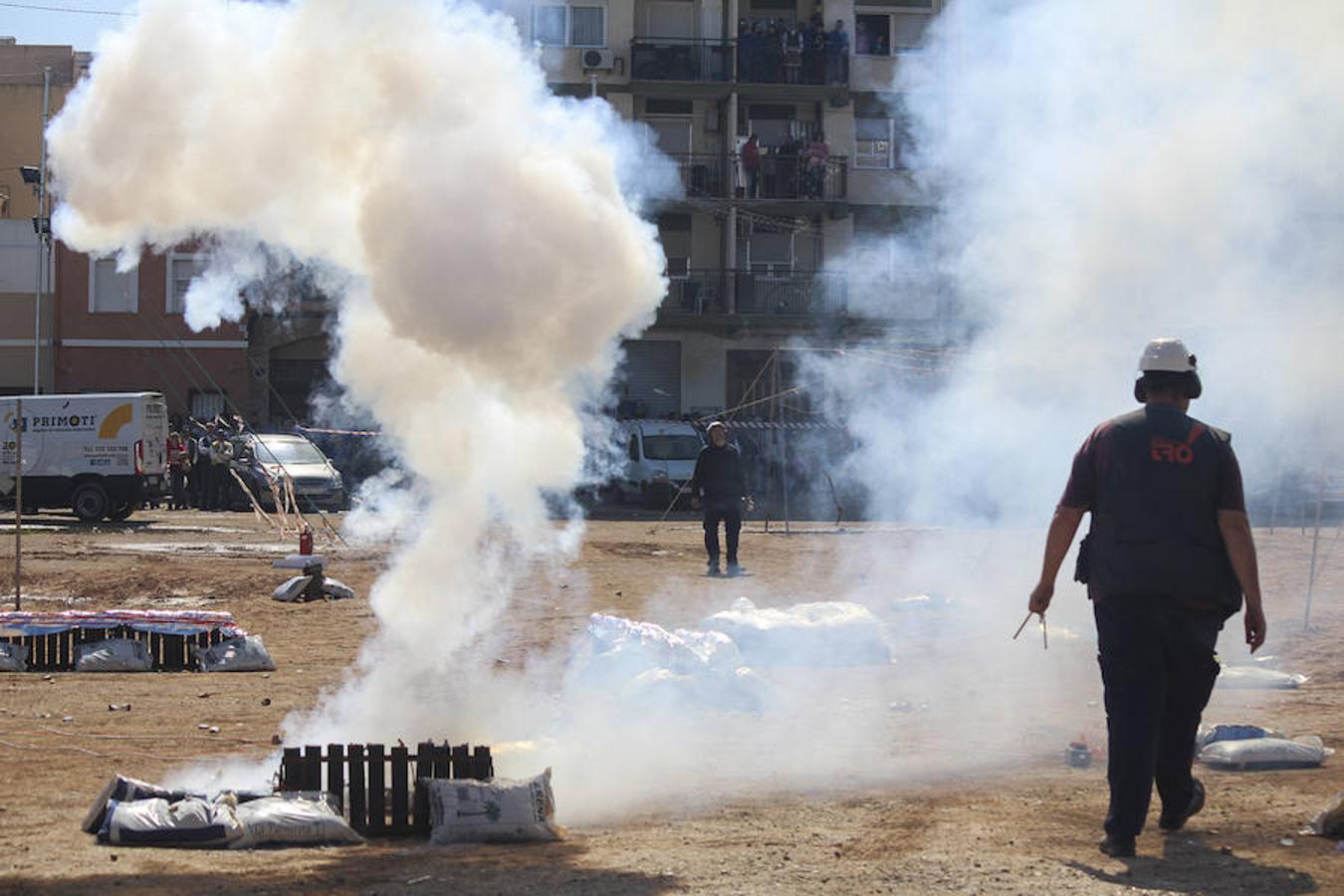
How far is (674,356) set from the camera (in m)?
40.8

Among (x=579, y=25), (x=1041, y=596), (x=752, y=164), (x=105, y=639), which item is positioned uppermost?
(x=579, y=25)

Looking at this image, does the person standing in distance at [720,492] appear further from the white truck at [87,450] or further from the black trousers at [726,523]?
the white truck at [87,450]

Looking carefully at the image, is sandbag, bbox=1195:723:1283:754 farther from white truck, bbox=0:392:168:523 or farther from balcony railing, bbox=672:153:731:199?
balcony railing, bbox=672:153:731:199

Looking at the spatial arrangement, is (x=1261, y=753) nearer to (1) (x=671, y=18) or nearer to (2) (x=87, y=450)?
(2) (x=87, y=450)

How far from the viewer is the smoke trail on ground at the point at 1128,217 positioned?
13602 millimetres

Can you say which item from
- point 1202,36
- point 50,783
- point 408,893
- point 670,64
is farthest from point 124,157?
point 670,64

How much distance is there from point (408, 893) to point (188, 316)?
16893 mm

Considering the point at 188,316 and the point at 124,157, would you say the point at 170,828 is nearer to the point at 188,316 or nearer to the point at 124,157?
the point at 124,157

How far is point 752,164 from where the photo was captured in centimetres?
3712

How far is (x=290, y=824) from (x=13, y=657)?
5880mm

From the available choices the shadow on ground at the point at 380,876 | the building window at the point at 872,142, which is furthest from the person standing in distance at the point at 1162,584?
the building window at the point at 872,142

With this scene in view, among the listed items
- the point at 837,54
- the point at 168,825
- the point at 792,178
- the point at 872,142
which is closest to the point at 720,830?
the point at 168,825

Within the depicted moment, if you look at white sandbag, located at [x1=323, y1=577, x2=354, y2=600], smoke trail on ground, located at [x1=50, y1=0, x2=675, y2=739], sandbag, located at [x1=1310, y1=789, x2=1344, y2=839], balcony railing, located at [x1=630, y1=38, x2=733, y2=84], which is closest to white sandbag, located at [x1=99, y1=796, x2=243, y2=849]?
smoke trail on ground, located at [x1=50, y1=0, x2=675, y2=739]

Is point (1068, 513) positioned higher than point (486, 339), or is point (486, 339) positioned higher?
point (486, 339)
